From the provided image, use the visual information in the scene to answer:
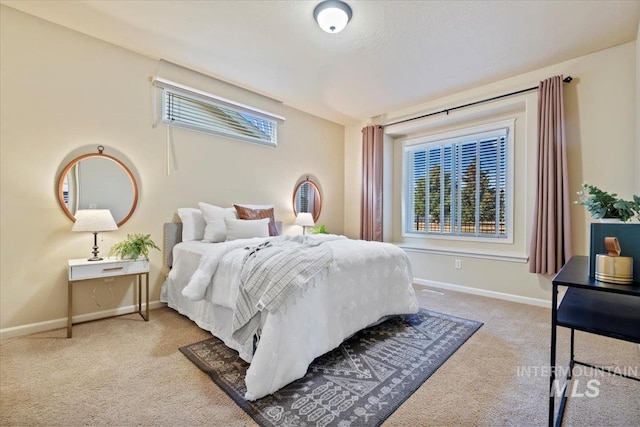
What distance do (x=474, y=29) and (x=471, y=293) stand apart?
9.89 feet

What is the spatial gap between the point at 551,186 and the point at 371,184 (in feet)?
7.75

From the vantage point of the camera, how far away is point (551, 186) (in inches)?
125

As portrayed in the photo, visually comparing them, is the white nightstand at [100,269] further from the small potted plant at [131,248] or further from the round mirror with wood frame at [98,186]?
the round mirror with wood frame at [98,186]

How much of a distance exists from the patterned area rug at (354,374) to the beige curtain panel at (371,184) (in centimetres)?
229

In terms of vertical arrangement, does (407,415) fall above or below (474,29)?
below

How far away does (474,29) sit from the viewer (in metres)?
2.64

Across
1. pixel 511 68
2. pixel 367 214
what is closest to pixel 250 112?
pixel 367 214

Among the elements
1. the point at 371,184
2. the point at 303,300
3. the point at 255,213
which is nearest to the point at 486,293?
the point at 371,184

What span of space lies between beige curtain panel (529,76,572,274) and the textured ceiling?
18.0 inches

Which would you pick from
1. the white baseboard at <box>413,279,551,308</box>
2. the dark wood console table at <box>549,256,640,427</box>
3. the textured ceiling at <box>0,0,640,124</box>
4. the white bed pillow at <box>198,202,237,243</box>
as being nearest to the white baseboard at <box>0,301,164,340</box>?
the white bed pillow at <box>198,202,237,243</box>

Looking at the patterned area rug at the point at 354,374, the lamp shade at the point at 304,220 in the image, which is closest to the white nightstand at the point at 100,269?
the patterned area rug at the point at 354,374

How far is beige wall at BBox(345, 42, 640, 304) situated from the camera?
291 cm

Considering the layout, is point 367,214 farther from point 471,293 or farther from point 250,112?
point 250,112

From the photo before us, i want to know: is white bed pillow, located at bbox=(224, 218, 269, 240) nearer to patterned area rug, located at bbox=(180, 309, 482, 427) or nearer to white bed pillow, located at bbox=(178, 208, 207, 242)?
white bed pillow, located at bbox=(178, 208, 207, 242)
